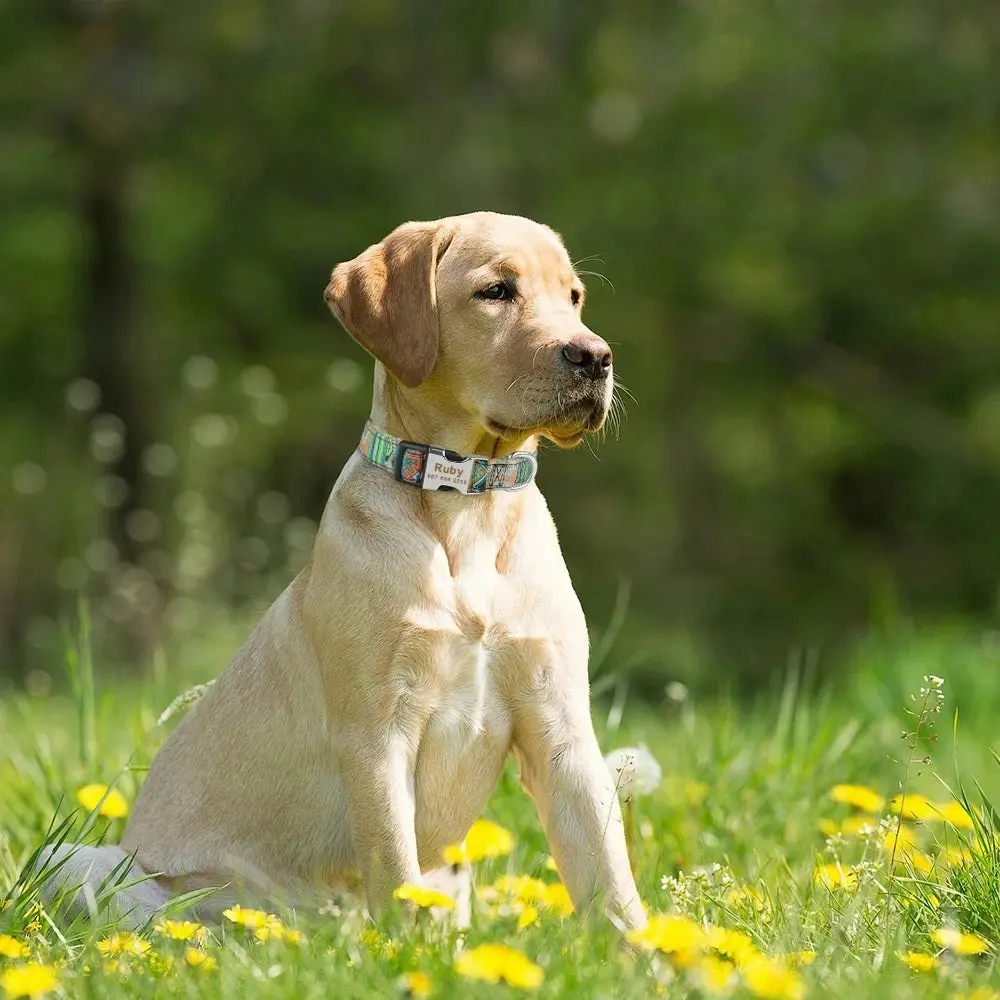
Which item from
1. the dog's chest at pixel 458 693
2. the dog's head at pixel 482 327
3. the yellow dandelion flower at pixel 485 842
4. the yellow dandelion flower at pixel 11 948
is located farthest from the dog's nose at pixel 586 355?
the yellow dandelion flower at pixel 11 948

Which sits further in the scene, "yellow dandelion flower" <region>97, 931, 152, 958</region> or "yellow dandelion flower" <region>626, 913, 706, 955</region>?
"yellow dandelion flower" <region>97, 931, 152, 958</region>

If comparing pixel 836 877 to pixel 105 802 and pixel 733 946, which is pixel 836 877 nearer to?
pixel 733 946

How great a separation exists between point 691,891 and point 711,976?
1.07 metres

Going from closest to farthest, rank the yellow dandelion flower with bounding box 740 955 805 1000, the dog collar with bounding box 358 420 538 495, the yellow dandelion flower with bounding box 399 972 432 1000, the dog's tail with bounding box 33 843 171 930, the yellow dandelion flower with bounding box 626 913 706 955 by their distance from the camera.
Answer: the yellow dandelion flower with bounding box 740 955 805 1000, the yellow dandelion flower with bounding box 399 972 432 1000, the yellow dandelion flower with bounding box 626 913 706 955, the dog's tail with bounding box 33 843 171 930, the dog collar with bounding box 358 420 538 495

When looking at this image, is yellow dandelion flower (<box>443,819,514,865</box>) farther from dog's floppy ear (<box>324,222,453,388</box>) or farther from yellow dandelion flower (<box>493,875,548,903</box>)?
dog's floppy ear (<box>324,222,453,388</box>)

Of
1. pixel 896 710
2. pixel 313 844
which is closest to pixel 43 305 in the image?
pixel 896 710

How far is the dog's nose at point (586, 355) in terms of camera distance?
332cm

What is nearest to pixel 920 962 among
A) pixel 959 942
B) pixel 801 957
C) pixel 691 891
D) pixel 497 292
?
pixel 959 942

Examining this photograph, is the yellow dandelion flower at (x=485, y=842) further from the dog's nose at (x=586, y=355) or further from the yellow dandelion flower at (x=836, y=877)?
the dog's nose at (x=586, y=355)

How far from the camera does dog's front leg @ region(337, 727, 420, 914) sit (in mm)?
3164

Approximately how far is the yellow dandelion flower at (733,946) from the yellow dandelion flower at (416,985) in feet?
1.72

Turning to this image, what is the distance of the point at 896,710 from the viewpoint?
5699 mm

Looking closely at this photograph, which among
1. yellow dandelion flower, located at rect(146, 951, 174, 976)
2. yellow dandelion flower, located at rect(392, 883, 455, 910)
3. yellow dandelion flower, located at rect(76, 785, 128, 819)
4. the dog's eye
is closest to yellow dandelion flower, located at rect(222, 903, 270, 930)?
yellow dandelion flower, located at rect(146, 951, 174, 976)

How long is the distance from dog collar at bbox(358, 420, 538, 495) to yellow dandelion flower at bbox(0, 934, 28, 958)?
1.27 meters
